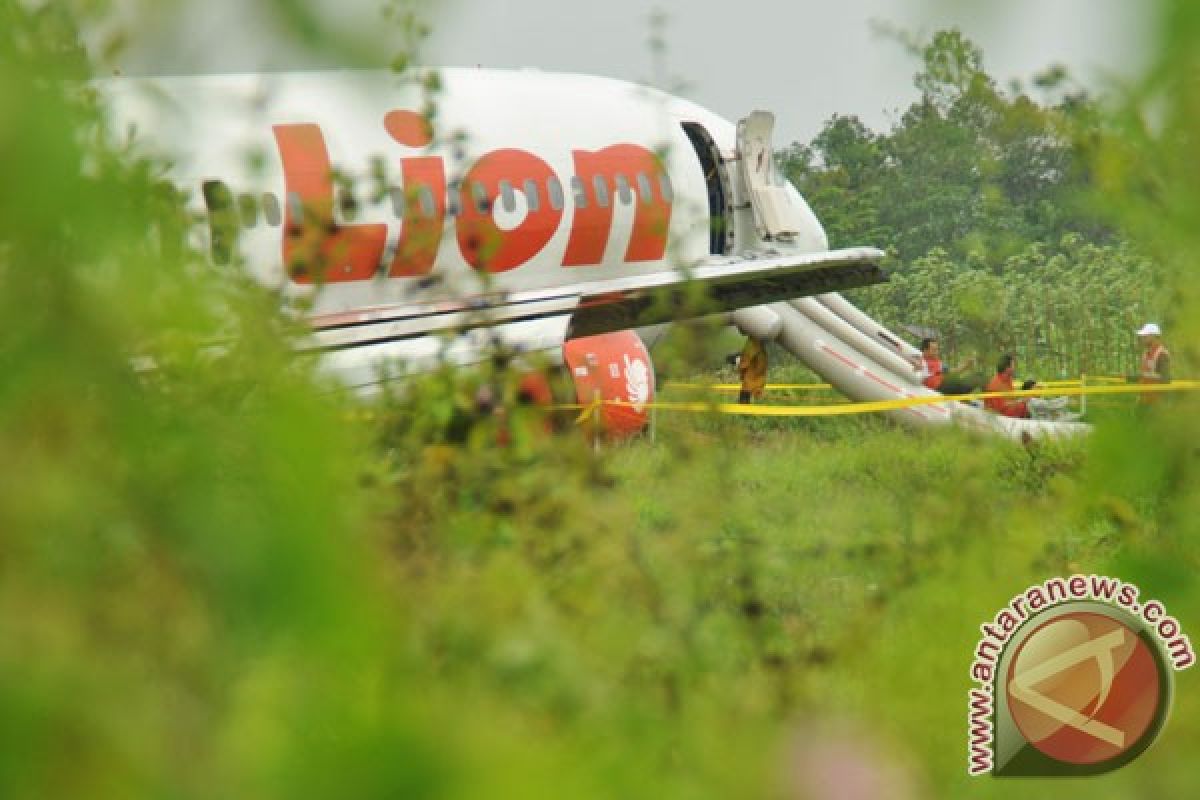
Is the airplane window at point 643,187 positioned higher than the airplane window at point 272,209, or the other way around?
the airplane window at point 643,187

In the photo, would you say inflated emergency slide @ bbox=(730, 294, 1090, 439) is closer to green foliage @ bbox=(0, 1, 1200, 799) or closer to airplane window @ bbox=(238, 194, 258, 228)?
airplane window @ bbox=(238, 194, 258, 228)

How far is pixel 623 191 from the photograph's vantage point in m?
14.7

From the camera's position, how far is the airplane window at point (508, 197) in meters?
14.0

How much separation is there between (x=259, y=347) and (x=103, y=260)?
0.40m

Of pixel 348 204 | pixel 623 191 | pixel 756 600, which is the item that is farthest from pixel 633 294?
pixel 756 600

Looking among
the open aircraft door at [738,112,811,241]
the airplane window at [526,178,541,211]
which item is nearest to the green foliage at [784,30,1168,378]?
the airplane window at [526,178,541,211]

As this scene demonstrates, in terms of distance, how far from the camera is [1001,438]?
454cm

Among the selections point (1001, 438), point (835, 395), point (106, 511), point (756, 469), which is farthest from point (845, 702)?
point (835, 395)

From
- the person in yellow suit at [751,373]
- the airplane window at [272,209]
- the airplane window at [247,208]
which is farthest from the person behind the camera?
the person in yellow suit at [751,373]

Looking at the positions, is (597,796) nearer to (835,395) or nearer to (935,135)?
(935,135)

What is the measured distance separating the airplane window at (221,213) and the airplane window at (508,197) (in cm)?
1098

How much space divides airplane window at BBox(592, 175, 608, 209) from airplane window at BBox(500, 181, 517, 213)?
0.79 metres

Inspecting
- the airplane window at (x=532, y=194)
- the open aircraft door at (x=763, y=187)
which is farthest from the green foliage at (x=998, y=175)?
the open aircraft door at (x=763, y=187)

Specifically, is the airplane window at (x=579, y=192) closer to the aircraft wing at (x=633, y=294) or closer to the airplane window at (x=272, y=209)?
the aircraft wing at (x=633, y=294)
